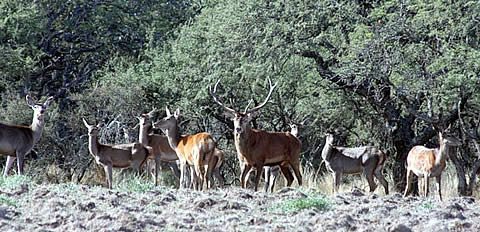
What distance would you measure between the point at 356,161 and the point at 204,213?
9.44 metres

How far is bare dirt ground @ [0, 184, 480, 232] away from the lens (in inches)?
340

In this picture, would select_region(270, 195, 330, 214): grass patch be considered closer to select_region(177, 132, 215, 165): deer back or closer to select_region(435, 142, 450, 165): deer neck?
select_region(177, 132, 215, 165): deer back

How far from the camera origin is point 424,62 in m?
17.9

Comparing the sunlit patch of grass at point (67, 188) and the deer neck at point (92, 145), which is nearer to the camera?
the sunlit patch of grass at point (67, 188)

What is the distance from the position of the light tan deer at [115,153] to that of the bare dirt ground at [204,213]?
15.1 feet

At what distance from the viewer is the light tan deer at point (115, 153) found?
16.5 metres

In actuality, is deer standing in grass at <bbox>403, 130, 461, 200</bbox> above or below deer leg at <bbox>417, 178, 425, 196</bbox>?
above

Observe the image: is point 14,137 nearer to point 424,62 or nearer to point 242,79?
point 242,79

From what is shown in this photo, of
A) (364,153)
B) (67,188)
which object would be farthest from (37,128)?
(364,153)

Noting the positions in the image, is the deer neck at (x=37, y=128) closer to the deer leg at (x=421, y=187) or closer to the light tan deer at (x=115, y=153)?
the light tan deer at (x=115, y=153)

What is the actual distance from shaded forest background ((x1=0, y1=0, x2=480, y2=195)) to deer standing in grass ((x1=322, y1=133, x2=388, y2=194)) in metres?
1.29

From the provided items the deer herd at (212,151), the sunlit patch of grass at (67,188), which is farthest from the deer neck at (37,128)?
the sunlit patch of grass at (67,188)

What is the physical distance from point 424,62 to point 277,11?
351 cm

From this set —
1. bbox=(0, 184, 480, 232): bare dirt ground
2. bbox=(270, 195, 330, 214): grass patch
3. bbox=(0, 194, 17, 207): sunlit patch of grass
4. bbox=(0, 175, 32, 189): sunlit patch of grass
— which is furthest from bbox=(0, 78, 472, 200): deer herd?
bbox=(0, 194, 17, 207): sunlit patch of grass
